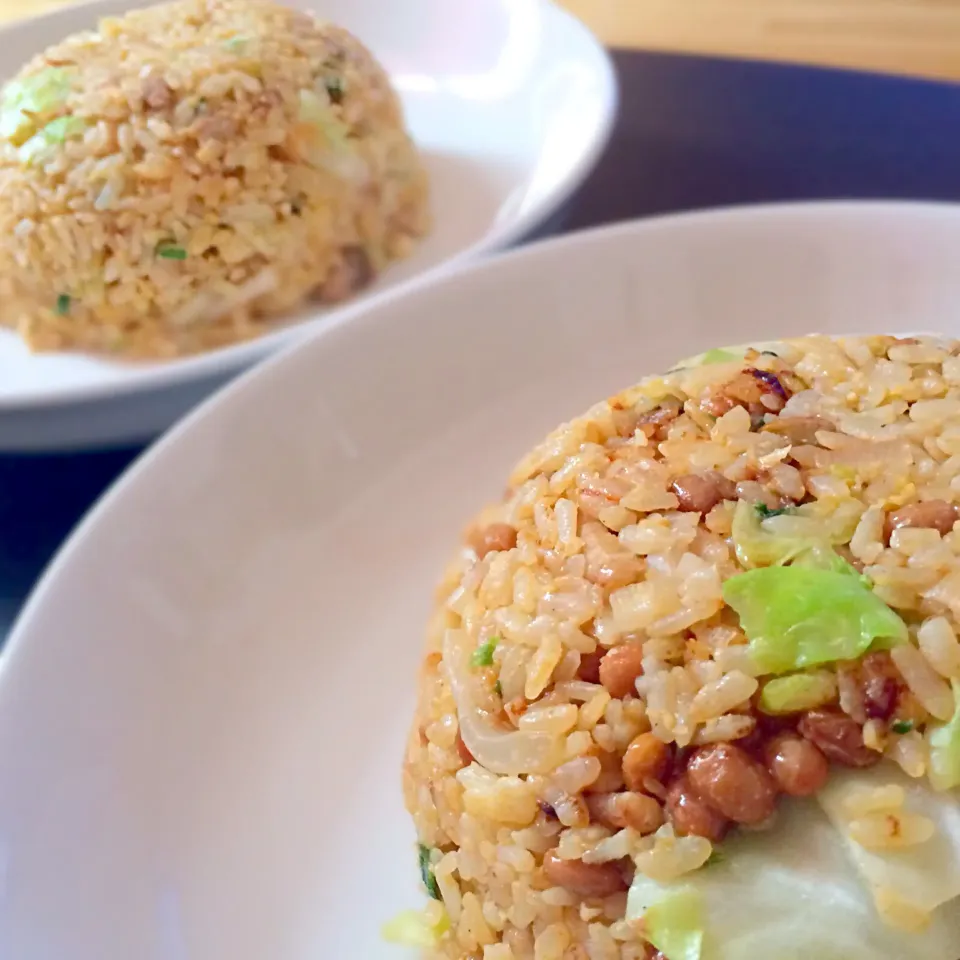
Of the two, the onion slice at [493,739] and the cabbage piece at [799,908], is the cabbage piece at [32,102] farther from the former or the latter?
the cabbage piece at [799,908]

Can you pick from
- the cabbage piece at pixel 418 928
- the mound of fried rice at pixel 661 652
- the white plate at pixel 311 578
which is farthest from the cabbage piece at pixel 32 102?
the cabbage piece at pixel 418 928

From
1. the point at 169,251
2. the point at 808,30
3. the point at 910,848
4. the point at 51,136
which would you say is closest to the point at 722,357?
the point at 910,848

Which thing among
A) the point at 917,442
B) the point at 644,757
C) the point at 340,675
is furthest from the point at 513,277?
the point at 644,757

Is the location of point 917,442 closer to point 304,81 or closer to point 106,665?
point 106,665

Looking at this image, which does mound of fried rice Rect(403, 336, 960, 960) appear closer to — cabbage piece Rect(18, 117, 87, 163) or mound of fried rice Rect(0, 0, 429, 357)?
mound of fried rice Rect(0, 0, 429, 357)

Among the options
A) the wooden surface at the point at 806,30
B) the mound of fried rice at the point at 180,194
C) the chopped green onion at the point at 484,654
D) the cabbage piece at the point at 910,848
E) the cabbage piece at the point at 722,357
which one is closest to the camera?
the cabbage piece at the point at 910,848

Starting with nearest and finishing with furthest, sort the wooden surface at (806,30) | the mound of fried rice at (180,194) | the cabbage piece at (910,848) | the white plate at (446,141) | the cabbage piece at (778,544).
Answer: the cabbage piece at (910,848)
the cabbage piece at (778,544)
the white plate at (446,141)
the mound of fried rice at (180,194)
the wooden surface at (806,30)

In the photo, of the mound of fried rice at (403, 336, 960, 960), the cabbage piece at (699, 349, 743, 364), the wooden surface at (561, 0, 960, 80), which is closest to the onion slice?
the mound of fried rice at (403, 336, 960, 960)
